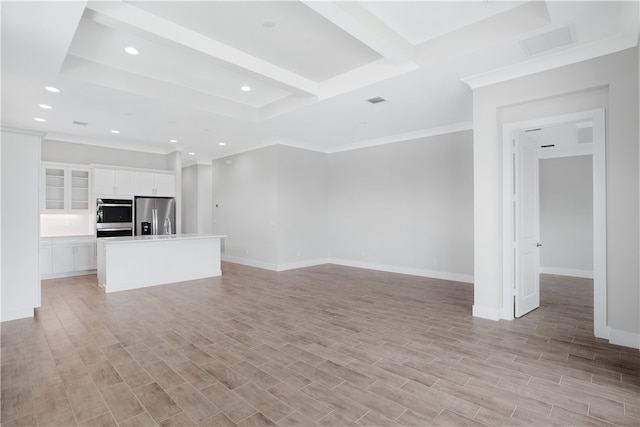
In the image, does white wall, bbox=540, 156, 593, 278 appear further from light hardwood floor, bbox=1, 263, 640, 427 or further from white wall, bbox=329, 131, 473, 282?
light hardwood floor, bbox=1, 263, 640, 427

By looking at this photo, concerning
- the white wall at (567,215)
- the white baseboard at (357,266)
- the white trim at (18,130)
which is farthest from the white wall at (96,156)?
the white wall at (567,215)

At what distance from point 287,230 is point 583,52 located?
5.95 meters

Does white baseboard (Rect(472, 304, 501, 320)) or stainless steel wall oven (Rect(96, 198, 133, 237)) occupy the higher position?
stainless steel wall oven (Rect(96, 198, 133, 237))

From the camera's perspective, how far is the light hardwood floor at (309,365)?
7.08 feet

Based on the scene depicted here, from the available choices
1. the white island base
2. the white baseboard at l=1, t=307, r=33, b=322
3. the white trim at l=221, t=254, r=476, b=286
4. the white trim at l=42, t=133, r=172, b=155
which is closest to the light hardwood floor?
the white baseboard at l=1, t=307, r=33, b=322

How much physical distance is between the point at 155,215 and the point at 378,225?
5.60m

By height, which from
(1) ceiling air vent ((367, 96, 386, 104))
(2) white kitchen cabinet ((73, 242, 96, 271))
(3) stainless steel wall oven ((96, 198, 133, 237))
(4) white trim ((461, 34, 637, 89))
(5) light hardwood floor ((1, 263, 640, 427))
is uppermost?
(1) ceiling air vent ((367, 96, 386, 104))

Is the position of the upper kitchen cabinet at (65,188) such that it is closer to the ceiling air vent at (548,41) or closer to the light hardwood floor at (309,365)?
the light hardwood floor at (309,365)

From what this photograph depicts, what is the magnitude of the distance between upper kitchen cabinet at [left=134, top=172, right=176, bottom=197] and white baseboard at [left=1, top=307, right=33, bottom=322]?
13.7ft

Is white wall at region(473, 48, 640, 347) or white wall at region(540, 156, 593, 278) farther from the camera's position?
white wall at region(540, 156, 593, 278)

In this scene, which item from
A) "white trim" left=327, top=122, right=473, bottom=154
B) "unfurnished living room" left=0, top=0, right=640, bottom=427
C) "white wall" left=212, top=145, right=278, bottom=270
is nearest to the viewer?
"unfurnished living room" left=0, top=0, right=640, bottom=427

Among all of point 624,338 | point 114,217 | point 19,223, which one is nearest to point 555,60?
point 624,338

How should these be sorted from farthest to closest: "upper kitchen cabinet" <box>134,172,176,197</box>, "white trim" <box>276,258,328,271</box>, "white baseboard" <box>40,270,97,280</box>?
"upper kitchen cabinet" <box>134,172,176,197</box> → "white trim" <box>276,258,328,271</box> → "white baseboard" <box>40,270,97,280</box>

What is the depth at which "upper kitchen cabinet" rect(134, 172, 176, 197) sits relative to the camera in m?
7.95
